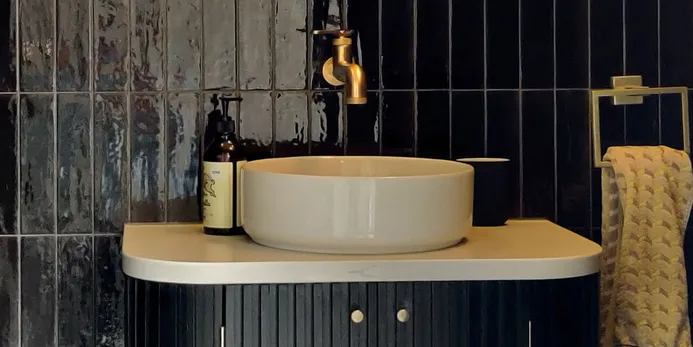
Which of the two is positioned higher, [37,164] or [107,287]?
[37,164]

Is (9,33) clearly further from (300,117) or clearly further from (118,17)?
(300,117)

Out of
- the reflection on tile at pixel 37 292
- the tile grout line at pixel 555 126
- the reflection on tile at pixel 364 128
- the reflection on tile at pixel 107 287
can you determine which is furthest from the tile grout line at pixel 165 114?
the tile grout line at pixel 555 126

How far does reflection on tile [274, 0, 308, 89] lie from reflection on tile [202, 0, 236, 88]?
80 millimetres

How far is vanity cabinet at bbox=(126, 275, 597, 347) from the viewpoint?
132 centimetres

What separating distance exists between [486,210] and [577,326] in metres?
0.33

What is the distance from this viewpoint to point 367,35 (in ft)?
5.67

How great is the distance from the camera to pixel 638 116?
1770 millimetres

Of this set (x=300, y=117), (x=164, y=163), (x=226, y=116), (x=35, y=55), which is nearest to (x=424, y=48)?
(x=300, y=117)

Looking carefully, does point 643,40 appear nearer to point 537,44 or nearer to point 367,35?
point 537,44

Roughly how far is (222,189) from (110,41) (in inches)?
14.2

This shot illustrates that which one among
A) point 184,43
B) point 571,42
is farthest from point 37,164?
point 571,42

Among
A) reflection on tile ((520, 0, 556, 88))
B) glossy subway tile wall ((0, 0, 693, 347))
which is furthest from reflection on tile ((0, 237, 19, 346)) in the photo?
reflection on tile ((520, 0, 556, 88))

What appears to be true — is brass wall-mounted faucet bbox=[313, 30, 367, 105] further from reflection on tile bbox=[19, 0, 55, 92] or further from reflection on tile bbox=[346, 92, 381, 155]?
reflection on tile bbox=[19, 0, 55, 92]

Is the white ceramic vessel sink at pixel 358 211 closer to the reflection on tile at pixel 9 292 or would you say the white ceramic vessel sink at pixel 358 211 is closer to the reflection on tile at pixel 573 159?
the reflection on tile at pixel 573 159
